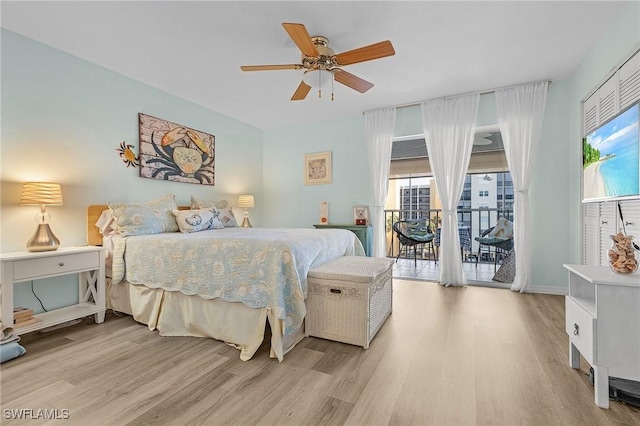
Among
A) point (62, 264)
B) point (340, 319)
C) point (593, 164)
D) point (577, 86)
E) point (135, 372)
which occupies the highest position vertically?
point (577, 86)

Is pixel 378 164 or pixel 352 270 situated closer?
pixel 352 270

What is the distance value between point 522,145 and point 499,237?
1.38m

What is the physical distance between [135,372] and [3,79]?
2.68 metres

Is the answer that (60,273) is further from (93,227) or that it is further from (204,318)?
(204,318)

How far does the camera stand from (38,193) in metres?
2.26

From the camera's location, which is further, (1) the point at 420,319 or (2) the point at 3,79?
(1) the point at 420,319

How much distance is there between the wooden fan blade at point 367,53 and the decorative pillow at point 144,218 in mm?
2402

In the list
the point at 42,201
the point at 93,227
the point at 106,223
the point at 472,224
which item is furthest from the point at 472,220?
the point at 42,201

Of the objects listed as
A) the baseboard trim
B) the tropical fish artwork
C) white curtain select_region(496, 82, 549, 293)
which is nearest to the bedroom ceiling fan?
the tropical fish artwork

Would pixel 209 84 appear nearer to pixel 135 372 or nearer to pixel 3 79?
pixel 3 79

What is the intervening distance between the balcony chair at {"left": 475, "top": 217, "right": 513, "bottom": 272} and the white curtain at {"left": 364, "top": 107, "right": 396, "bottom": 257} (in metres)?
1.49

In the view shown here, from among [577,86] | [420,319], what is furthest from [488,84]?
[420,319]

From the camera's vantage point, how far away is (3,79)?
234 cm

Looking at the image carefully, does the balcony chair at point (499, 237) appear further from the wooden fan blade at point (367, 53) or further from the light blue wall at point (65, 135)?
the light blue wall at point (65, 135)
